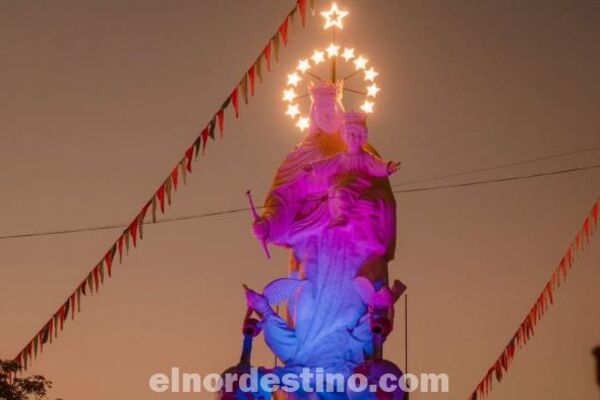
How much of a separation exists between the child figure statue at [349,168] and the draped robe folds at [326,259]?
0.05m

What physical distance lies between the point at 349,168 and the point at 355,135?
655 millimetres

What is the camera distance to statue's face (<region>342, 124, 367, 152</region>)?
69.8ft

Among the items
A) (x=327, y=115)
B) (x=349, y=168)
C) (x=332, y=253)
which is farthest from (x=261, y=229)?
(x=327, y=115)

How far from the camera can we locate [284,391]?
19.8m

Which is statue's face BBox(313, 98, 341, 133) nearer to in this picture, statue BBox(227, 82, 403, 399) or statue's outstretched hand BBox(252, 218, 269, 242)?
statue BBox(227, 82, 403, 399)

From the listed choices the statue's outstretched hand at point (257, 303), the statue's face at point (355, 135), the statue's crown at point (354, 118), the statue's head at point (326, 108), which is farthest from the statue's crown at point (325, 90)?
the statue's outstretched hand at point (257, 303)

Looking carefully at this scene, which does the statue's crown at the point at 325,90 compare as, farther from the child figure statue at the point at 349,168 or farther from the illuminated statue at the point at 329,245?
the child figure statue at the point at 349,168

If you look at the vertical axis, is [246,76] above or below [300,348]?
above

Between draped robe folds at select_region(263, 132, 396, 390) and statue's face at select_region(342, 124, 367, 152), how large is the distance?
0.37m

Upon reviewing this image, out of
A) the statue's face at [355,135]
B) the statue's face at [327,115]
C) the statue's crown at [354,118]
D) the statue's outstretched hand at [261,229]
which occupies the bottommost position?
the statue's outstretched hand at [261,229]

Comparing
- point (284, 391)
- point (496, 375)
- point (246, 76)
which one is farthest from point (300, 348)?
point (246, 76)

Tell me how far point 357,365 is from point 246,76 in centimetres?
550

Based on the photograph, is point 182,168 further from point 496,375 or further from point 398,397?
point 496,375

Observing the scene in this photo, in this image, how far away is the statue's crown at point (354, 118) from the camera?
21.3 m
